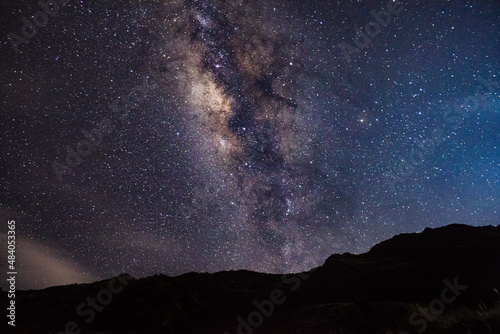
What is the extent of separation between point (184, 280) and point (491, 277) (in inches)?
755

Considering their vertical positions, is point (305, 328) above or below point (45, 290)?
below

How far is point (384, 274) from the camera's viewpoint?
18.8 metres

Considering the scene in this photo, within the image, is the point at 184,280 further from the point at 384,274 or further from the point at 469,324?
the point at 469,324

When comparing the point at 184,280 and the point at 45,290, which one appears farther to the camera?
the point at 184,280

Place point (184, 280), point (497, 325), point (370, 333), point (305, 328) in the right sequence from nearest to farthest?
point (497, 325) < point (370, 333) < point (305, 328) < point (184, 280)

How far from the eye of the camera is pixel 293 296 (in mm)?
20266

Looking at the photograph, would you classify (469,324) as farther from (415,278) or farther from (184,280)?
(184,280)

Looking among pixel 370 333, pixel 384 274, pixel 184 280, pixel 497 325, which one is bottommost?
pixel 370 333

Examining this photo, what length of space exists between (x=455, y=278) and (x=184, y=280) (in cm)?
1790

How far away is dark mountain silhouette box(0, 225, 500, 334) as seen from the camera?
39.7 feet

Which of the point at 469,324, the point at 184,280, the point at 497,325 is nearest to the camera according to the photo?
the point at 497,325

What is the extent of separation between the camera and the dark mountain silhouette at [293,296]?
476 inches

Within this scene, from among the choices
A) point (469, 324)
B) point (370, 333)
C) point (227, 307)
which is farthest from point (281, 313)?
point (469, 324)

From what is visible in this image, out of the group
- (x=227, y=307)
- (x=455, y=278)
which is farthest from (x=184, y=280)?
(x=455, y=278)
